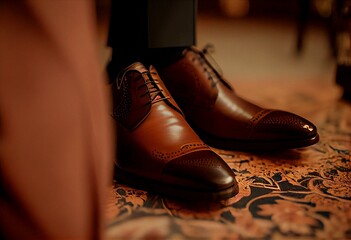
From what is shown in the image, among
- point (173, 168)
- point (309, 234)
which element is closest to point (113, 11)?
point (173, 168)

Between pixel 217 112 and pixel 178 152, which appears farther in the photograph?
pixel 217 112

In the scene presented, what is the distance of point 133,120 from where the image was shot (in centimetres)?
52

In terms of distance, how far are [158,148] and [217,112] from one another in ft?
0.65

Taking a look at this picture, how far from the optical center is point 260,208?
46 centimetres

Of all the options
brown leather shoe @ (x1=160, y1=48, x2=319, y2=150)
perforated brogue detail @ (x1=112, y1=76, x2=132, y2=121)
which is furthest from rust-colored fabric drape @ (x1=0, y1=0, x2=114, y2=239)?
brown leather shoe @ (x1=160, y1=48, x2=319, y2=150)

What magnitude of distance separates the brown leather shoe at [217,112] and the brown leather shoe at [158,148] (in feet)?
0.32

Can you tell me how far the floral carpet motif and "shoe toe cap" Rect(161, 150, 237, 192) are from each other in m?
0.04

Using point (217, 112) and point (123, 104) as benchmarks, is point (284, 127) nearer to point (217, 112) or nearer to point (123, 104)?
point (217, 112)

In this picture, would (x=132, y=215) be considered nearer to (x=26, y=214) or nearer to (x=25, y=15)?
(x=26, y=214)

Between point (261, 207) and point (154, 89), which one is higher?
point (154, 89)

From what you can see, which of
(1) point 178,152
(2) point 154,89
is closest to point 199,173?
(1) point 178,152

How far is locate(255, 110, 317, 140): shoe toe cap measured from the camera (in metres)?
0.58

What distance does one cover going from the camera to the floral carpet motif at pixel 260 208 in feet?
1.31

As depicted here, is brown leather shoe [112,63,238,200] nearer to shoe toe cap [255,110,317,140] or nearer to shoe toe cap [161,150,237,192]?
shoe toe cap [161,150,237,192]
